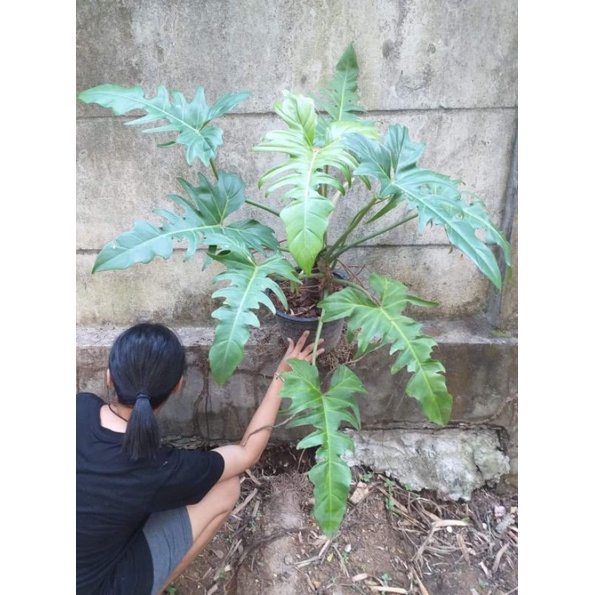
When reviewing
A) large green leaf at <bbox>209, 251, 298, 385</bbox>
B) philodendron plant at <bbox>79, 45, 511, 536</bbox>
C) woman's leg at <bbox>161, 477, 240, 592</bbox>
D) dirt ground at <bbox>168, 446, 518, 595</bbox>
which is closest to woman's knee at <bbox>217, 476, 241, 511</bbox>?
woman's leg at <bbox>161, 477, 240, 592</bbox>

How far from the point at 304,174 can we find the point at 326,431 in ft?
2.09

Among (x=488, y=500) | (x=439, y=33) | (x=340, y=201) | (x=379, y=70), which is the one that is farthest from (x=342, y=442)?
(x=439, y=33)

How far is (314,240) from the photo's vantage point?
1.08 metres

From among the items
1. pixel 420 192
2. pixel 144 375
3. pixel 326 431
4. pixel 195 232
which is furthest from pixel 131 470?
pixel 420 192

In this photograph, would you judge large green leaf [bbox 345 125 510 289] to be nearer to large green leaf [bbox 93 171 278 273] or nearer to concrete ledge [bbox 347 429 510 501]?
large green leaf [bbox 93 171 278 273]

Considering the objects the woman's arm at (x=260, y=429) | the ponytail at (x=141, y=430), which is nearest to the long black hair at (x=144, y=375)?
the ponytail at (x=141, y=430)

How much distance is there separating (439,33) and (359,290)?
3.02ft

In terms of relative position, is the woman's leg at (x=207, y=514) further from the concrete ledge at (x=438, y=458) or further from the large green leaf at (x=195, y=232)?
the large green leaf at (x=195, y=232)

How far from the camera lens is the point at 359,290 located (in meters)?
1.41

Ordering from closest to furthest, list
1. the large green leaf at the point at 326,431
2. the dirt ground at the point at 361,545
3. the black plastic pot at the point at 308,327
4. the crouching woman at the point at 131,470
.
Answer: the large green leaf at the point at 326,431 < the crouching woman at the point at 131,470 < the black plastic pot at the point at 308,327 < the dirt ground at the point at 361,545

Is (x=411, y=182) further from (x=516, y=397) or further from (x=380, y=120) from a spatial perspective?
(x=516, y=397)

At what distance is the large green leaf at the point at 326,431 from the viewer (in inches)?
47.1

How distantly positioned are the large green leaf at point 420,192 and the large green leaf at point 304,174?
0.19 feet

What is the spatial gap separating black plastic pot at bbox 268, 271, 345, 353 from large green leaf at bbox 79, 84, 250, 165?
1.68 feet
